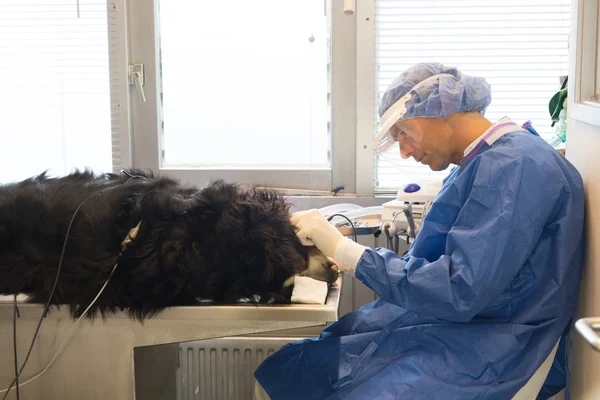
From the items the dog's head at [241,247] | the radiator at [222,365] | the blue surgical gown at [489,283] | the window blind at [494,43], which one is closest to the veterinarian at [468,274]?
the blue surgical gown at [489,283]

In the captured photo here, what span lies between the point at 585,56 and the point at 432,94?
1.30 ft

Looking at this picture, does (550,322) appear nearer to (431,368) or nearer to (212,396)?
(431,368)

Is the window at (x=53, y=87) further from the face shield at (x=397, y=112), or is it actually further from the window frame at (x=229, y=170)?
the face shield at (x=397, y=112)

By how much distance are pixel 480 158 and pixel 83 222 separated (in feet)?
3.24

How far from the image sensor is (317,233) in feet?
5.31

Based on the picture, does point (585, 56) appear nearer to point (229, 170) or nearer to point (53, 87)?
point (229, 170)

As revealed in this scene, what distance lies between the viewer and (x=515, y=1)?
2539 mm

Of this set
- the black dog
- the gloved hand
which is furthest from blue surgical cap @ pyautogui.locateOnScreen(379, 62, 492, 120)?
the black dog

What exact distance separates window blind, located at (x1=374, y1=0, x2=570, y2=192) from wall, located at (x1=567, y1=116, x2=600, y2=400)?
0.92 m

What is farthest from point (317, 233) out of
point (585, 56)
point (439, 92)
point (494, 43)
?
point (494, 43)

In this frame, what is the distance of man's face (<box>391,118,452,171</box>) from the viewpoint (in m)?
1.71

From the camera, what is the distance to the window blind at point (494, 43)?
2539 millimetres

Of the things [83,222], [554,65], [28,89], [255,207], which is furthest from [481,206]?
[28,89]

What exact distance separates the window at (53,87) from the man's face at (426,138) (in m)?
1.49
